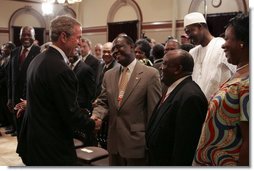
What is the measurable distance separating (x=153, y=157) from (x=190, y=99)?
1.25 ft

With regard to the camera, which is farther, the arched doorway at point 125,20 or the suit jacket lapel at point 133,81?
the arched doorway at point 125,20

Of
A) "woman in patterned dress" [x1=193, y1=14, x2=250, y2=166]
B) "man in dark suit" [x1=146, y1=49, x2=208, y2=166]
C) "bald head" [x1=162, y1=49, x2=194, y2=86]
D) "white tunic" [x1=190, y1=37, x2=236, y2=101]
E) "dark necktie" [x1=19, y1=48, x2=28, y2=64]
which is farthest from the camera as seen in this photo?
"dark necktie" [x1=19, y1=48, x2=28, y2=64]

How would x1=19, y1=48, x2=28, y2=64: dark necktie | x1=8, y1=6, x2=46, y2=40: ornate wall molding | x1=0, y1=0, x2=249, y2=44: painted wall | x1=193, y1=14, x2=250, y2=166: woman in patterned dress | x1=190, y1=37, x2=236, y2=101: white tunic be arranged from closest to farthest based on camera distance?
x1=193, y1=14, x2=250, y2=166: woman in patterned dress
x1=190, y1=37, x2=236, y2=101: white tunic
x1=19, y1=48, x2=28, y2=64: dark necktie
x1=8, y1=6, x2=46, y2=40: ornate wall molding
x1=0, y1=0, x2=249, y2=44: painted wall

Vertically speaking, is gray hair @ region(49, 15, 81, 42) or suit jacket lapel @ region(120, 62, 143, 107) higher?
gray hair @ region(49, 15, 81, 42)

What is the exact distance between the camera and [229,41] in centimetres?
136

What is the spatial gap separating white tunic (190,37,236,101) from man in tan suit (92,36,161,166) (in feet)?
1.19

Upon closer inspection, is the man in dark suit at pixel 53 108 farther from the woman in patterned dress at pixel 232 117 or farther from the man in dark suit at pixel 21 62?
the man in dark suit at pixel 21 62

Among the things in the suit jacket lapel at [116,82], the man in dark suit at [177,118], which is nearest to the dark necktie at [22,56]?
the suit jacket lapel at [116,82]

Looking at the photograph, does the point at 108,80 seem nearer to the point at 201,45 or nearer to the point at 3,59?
the point at 201,45

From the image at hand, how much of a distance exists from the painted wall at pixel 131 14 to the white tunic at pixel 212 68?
4.42 meters

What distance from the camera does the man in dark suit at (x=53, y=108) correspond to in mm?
1657

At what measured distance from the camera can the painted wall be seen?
6898mm

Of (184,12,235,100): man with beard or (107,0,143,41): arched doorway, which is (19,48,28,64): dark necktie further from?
(107,0,143,41): arched doorway

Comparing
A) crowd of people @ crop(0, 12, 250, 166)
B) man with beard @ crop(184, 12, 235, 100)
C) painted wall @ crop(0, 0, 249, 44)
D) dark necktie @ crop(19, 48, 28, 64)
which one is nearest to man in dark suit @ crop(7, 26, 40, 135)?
dark necktie @ crop(19, 48, 28, 64)
